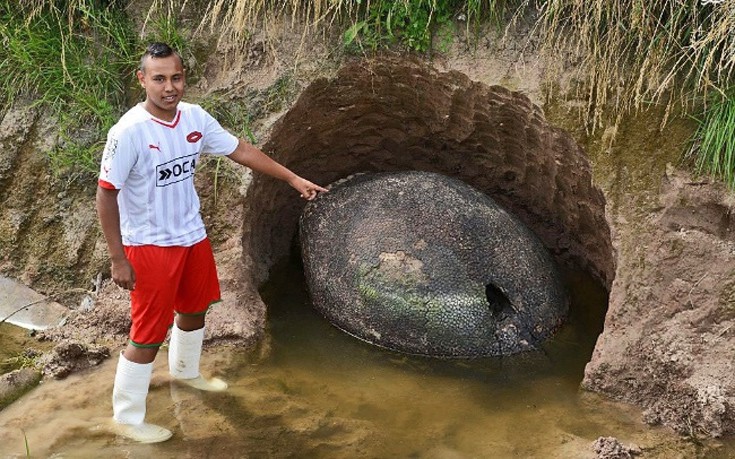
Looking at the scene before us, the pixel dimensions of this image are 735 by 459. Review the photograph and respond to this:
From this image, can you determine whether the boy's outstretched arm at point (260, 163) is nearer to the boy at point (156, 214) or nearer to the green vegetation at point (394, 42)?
the boy at point (156, 214)

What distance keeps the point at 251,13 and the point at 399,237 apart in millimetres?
1355

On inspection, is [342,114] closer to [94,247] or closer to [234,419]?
[94,247]

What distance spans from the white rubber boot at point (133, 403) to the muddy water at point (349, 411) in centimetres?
5

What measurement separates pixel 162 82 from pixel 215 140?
383 mm

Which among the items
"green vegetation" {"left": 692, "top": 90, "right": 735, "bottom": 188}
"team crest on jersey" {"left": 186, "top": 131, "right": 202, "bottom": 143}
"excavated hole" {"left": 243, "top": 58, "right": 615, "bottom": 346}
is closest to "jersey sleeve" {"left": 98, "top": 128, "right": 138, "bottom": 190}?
"team crest on jersey" {"left": 186, "top": 131, "right": 202, "bottom": 143}

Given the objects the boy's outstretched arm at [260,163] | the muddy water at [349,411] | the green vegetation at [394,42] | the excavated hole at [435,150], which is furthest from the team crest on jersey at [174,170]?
the green vegetation at [394,42]

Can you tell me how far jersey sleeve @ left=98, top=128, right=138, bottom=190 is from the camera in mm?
2982

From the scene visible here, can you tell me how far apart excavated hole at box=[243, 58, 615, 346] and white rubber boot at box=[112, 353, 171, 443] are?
1.14 m

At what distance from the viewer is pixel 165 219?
321 cm

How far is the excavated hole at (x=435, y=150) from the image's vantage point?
14.2 feet

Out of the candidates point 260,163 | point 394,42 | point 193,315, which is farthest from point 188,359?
point 394,42

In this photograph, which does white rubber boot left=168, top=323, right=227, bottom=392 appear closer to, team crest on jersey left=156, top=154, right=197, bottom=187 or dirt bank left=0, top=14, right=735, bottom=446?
dirt bank left=0, top=14, right=735, bottom=446

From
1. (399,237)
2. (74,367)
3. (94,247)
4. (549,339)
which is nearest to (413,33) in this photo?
(399,237)

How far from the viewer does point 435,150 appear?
193 inches
